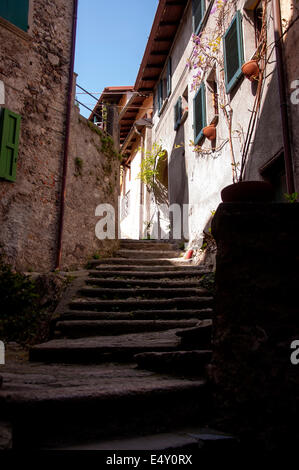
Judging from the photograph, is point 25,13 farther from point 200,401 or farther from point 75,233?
point 200,401

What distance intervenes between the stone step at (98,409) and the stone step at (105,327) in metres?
2.09

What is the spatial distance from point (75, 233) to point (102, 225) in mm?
1053

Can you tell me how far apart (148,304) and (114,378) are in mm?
2860

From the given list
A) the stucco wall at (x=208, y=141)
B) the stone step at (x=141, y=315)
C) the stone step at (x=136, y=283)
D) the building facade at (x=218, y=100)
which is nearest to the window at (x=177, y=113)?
the building facade at (x=218, y=100)

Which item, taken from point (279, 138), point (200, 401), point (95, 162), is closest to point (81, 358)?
point (200, 401)

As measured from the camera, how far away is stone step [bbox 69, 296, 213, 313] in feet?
16.3

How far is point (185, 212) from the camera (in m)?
10.3

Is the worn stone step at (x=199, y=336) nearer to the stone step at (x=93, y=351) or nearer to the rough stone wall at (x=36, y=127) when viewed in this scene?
the stone step at (x=93, y=351)

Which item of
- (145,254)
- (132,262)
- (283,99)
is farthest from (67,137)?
(283,99)

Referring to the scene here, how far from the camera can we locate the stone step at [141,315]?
178 inches

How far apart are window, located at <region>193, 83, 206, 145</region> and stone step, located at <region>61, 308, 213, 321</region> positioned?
16.4 ft

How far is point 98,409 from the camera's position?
1722 mm

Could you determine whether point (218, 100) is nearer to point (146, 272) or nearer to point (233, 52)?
point (233, 52)
